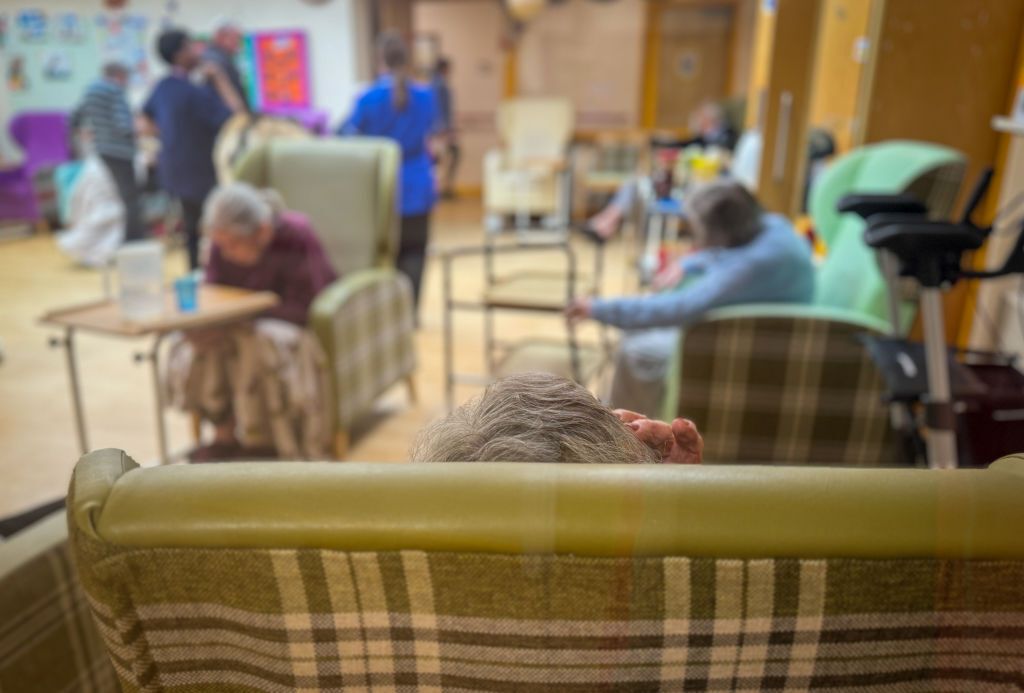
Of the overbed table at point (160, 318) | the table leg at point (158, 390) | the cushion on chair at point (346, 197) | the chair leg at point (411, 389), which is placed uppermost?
the cushion on chair at point (346, 197)

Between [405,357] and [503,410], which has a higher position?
[503,410]

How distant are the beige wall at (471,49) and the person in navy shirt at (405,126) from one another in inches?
178

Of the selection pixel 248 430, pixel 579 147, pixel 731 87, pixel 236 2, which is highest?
pixel 236 2

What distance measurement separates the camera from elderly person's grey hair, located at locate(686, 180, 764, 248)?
86.1 inches

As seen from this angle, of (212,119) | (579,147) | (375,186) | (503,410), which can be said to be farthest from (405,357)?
(579,147)

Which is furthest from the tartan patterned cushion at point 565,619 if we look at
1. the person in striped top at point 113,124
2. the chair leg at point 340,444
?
Answer: the person in striped top at point 113,124

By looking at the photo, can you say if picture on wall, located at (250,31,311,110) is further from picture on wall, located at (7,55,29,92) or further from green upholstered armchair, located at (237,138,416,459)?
green upholstered armchair, located at (237,138,416,459)

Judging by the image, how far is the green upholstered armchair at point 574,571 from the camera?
463mm

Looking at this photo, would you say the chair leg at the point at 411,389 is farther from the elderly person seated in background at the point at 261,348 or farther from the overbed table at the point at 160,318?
the overbed table at the point at 160,318

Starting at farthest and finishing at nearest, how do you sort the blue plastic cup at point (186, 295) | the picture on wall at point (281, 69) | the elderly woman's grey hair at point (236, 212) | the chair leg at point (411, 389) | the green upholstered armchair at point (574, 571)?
1. the picture on wall at point (281, 69)
2. the chair leg at point (411, 389)
3. the elderly woman's grey hair at point (236, 212)
4. the blue plastic cup at point (186, 295)
5. the green upholstered armchair at point (574, 571)

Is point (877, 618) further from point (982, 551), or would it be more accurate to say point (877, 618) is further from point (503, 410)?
point (503, 410)

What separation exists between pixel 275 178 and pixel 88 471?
2699 mm

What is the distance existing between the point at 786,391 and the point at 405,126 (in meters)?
2.54

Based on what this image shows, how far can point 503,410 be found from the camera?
2.03ft
